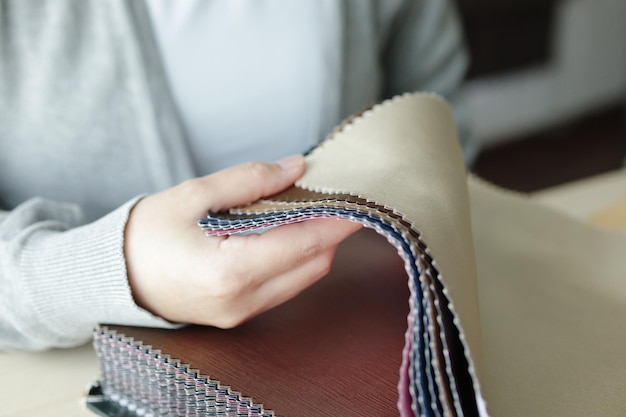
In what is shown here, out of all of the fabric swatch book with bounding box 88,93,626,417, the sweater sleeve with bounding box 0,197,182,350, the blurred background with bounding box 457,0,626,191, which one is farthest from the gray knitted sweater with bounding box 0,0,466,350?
the blurred background with bounding box 457,0,626,191

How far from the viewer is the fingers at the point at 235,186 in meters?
0.39

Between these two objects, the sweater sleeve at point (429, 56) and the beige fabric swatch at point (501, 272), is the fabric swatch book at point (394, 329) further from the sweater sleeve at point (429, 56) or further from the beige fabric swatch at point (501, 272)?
the sweater sleeve at point (429, 56)

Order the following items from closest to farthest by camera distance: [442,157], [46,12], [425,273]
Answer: [425,273], [442,157], [46,12]

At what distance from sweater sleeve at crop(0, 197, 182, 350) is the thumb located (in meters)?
0.05

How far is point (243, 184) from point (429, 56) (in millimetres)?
433

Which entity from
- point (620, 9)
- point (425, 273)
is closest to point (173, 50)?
point (425, 273)

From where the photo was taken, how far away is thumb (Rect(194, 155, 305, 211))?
39 centimetres

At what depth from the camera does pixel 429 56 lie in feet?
2.50

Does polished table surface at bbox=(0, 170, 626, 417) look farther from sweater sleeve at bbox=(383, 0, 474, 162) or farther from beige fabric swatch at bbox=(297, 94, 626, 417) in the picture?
sweater sleeve at bbox=(383, 0, 474, 162)

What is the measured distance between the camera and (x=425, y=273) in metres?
0.29

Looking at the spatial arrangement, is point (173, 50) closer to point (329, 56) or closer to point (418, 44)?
point (329, 56)

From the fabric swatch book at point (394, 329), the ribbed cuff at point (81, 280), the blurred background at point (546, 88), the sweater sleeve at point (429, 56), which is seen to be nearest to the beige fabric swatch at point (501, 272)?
the fabric swatch book at point (394, 329)

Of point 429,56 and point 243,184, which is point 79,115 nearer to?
point 243,184

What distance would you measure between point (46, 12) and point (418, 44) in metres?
0.38
